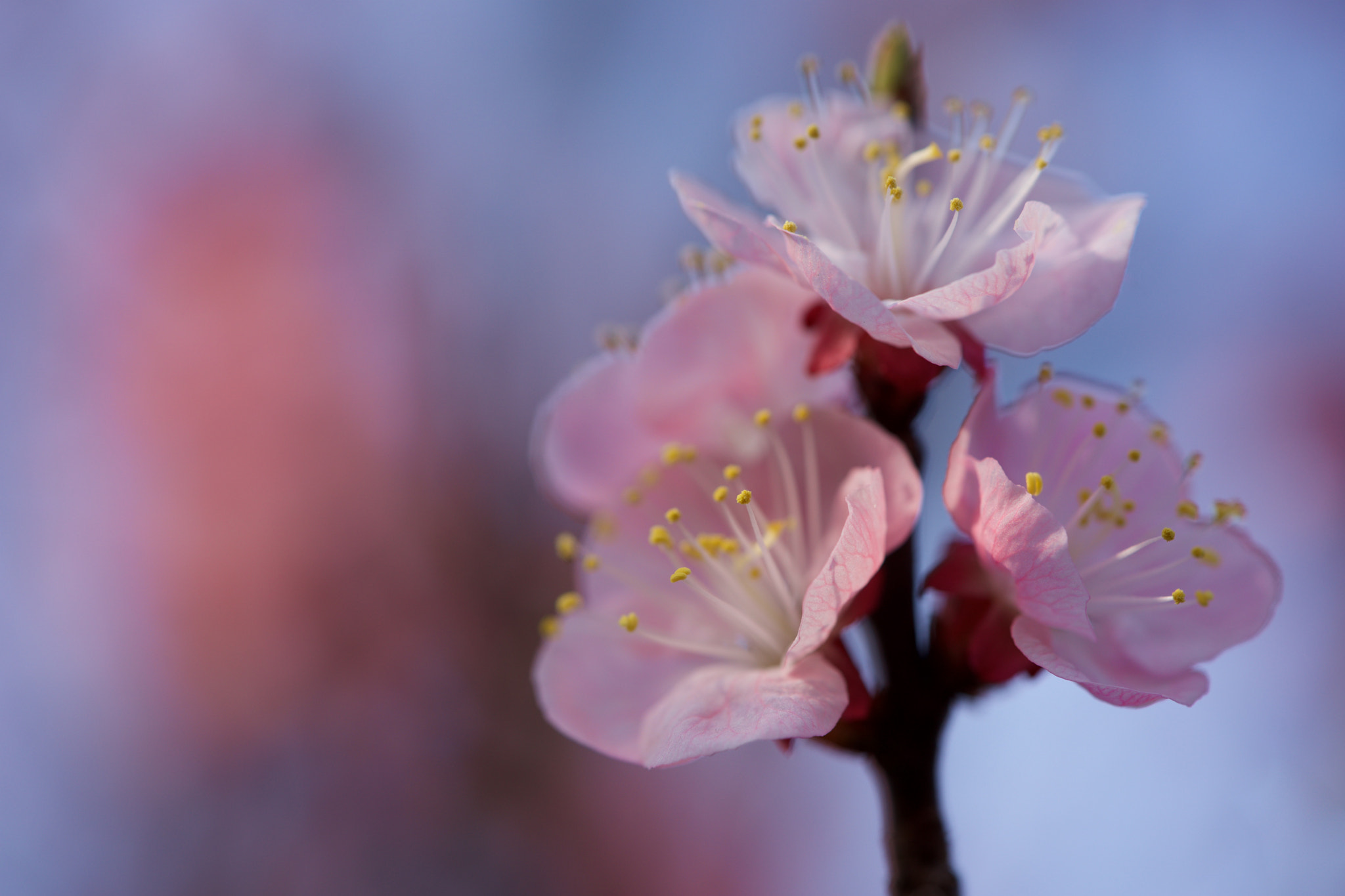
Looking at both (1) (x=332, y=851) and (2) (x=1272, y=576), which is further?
(1) (x=332, y=851)

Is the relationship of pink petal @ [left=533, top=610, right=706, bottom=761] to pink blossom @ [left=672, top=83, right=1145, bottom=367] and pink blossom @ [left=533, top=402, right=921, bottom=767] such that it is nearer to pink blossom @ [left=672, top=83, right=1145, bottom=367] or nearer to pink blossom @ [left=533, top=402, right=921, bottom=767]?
pink blossom @ [left=533, top=402, right=921, bottom=767]

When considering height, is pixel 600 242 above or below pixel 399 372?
above

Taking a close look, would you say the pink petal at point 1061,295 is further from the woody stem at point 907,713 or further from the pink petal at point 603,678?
the pink petal at point 603,678

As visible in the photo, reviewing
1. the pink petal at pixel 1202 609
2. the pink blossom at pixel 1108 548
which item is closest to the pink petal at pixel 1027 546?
the pink blossom at pixel 1108 548

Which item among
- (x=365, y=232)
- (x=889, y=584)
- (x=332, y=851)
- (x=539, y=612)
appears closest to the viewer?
(x=889, y=584)

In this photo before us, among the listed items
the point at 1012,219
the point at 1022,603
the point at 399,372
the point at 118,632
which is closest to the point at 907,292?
the point at 1012,219

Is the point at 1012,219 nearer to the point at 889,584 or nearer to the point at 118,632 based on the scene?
the point at 889,584

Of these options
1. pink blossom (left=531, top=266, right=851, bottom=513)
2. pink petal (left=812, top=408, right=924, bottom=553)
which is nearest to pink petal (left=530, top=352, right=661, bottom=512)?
pink blossom (left=531, top=266, right=851, bottom=513)

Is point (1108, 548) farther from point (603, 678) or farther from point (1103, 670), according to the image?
point (603, 678)
